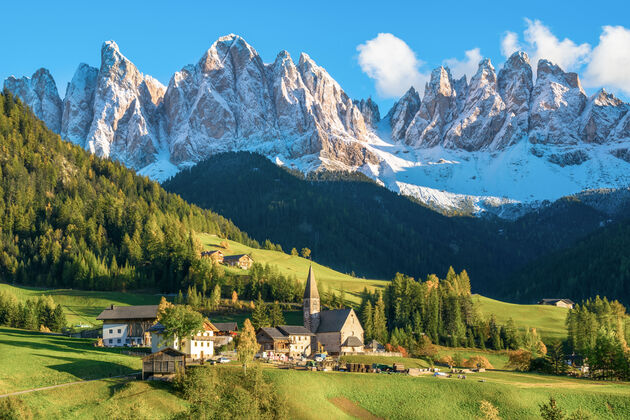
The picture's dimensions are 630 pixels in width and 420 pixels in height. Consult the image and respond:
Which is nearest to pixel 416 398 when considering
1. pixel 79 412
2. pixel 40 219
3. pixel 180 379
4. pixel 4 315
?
pixel 180 379

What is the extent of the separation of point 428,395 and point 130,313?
61.6m

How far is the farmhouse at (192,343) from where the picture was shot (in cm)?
10129

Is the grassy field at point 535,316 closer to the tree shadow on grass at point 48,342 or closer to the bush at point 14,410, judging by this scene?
the tree shadow on grass at point 48,342

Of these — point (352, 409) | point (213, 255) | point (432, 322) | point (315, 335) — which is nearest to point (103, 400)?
point (352, 409)

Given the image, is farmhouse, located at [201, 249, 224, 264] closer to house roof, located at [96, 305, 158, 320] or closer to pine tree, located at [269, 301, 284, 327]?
pine tree, located at [269, 301, 284, 327]

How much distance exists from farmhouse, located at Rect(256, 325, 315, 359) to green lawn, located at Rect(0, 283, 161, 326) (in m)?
37.3

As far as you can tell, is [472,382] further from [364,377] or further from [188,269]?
[188,269]

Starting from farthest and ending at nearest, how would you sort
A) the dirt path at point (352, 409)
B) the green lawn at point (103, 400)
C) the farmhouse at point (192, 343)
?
the farmhouse at point (192, 343) → the dirt path at point (352, 409) → the green lawn at point (103, 400)

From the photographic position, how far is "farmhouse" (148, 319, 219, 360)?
10129 cm

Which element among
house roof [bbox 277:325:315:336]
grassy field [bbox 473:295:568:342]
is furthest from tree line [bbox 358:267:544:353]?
house roof [bbox 277:325:315:336]

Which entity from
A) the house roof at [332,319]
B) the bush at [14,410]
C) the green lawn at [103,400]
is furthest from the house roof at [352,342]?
the bush at [14,410]

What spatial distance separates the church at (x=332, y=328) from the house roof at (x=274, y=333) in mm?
8838

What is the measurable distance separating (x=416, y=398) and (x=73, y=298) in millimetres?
96680

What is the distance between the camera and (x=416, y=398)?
84.1m
